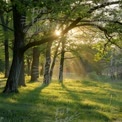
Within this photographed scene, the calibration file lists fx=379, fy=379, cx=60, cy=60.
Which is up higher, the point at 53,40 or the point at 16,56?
the point at 53,40

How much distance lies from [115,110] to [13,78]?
22.6 ft

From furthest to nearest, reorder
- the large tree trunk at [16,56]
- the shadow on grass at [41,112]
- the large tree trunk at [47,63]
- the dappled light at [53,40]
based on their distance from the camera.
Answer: the large tree trunk at [47,63]
the large tree trunk at [16,56]
the dappled light at [53,40]
the shadow on grass at [41,112]

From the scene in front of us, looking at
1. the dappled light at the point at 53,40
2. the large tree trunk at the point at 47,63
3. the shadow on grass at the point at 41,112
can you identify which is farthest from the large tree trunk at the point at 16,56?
the large tree trunk at the point at 47,63

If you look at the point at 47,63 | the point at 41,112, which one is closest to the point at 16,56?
the point at 41,112

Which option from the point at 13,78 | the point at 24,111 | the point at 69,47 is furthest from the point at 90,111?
the point at 69,47

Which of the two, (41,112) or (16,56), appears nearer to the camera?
(41,112)

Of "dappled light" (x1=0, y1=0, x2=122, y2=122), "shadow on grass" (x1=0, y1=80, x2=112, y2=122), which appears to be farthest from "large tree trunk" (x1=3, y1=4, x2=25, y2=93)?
"shadow on grass" (x1=0, y1=80, x2=112, y2=122)

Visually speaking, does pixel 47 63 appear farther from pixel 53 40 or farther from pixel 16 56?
pixel 16 56

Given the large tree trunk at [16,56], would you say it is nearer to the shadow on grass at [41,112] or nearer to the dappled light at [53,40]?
the dappled light at [53,40]

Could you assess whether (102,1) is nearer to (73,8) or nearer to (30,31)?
(73,8)

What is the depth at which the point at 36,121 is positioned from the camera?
13.5 m

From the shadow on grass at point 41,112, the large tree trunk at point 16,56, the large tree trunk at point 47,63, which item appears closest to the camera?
the shadow on grass at point 41,112

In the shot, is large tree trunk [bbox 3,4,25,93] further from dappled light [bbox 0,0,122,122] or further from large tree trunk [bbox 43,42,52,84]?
large tree trunk [bbox 43,42,52,84]

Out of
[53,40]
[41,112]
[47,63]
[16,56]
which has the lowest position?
[41,112]
